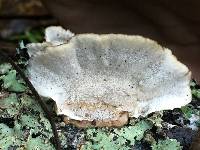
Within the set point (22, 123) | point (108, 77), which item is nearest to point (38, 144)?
point (22, 123)

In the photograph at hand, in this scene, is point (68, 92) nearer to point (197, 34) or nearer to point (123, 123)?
point (123, 123)

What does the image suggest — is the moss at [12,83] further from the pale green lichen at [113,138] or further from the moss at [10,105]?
the pale green lichen at [113,138]

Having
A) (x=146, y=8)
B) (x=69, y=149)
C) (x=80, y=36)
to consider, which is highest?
(x=146, y=8)

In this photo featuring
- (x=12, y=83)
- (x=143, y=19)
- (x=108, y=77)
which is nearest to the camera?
(x=108, y=77)

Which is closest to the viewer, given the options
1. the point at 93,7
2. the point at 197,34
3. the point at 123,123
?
the point at 123,123

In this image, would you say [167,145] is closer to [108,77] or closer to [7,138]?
[108,77]

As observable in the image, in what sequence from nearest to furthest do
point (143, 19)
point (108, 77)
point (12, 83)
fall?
1. point (108, 77)
2. point (12, 83)
3. point (143, 19)

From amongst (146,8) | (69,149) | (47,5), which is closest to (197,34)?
(146,8)

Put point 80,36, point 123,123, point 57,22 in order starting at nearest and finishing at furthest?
point 80,36
point 123,123
point 57,22
